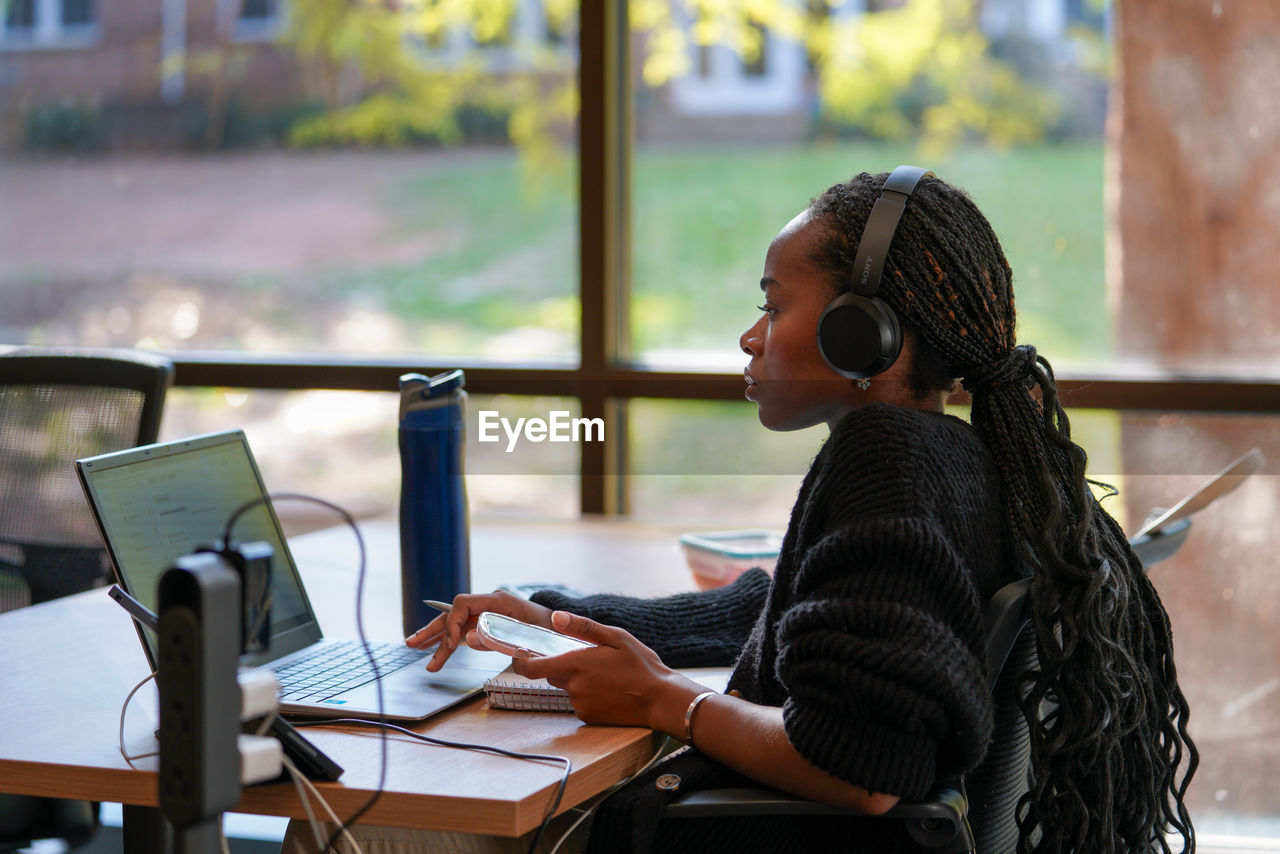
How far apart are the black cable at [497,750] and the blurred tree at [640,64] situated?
2226 millimetres

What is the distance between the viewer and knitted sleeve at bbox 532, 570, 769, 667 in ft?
4.85

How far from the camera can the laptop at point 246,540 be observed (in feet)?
4.06

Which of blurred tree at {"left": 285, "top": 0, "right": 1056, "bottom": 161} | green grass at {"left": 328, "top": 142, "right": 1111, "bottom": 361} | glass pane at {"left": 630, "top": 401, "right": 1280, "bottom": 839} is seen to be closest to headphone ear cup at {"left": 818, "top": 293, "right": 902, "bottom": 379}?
glass pane at {"left": 630, "top": 401, "right": 1280, "bottom": 839}

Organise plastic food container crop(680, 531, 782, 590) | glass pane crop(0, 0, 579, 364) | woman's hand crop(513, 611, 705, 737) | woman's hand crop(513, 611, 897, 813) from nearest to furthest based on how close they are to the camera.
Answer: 1. woman's hand crop(513, 611, 897, 813)
2. woman's hand crop(513, 611, 705, 737)
3. plastic food container crop(680, 531, 782, 590)
4. glass pane crop(0, 0, 579, 364)

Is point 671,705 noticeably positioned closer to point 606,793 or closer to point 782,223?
point 606,793

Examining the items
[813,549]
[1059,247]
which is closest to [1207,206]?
[1059,247]

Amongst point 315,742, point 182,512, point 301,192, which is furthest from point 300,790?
point 301,192

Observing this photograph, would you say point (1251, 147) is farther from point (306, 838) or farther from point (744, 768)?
point (306, 838)

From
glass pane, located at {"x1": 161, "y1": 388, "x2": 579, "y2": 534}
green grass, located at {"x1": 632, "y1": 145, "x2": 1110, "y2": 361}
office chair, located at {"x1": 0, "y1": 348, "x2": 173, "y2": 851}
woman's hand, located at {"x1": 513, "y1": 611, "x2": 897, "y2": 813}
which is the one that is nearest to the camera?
woman's hand, located at {"x1": 513, "y1": 611, "x2": 897, "y2": 813}

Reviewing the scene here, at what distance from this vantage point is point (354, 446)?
10.8ft

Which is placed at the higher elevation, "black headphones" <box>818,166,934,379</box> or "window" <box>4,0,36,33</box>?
"window" <box>4,0,36,33</box>

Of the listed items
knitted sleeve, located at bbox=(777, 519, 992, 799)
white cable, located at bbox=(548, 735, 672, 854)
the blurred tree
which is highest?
the blurred tree

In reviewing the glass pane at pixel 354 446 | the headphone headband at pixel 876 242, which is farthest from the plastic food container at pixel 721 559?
the glass pane at pixel 354 446

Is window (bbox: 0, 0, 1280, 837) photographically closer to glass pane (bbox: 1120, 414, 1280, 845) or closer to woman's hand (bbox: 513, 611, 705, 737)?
glass pane (bbox: 1120, 414, 1280, 845)
